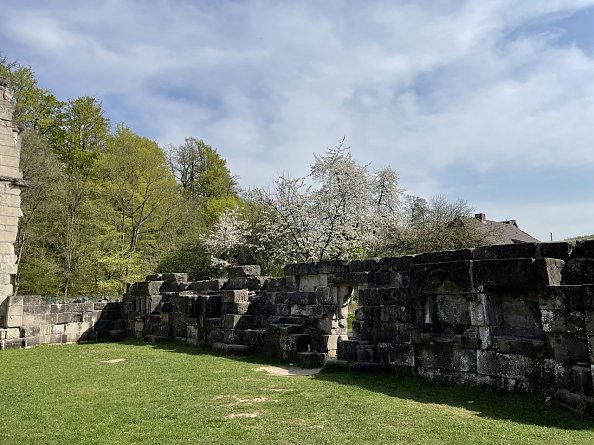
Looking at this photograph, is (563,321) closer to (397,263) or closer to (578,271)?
(578,271)

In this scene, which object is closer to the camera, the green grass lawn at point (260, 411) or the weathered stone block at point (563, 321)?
the green grass lawn at point (260, 411)

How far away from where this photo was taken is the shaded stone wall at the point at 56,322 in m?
16.8

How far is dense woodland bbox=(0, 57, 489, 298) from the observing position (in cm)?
2562

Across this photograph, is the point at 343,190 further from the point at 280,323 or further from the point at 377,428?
the point at 377,428

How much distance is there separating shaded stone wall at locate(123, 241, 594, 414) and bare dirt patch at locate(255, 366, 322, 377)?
1.53ft

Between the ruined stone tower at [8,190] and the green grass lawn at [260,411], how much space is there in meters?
8.00

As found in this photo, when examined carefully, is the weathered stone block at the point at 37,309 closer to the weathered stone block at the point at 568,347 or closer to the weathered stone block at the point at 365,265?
the weathered stone block at the point at 365,265

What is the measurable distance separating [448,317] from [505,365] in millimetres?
1467

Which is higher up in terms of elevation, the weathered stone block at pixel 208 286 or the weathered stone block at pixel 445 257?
the weathered stone block at pixel 445 257

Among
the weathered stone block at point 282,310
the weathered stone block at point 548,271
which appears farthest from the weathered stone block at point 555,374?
the weathered stone block at point 282,310

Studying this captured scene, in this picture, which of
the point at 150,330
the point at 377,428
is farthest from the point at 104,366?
the point at 377,428

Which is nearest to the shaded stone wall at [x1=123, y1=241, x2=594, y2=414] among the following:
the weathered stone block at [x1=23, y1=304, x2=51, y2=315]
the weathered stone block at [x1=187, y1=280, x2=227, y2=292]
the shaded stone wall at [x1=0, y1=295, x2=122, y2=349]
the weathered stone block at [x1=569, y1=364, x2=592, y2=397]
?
the weathered stone block at [x1=569, y1=364, x2=592, y2=397]

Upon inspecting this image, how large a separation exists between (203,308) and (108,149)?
1943 cm

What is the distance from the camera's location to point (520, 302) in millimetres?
8234
